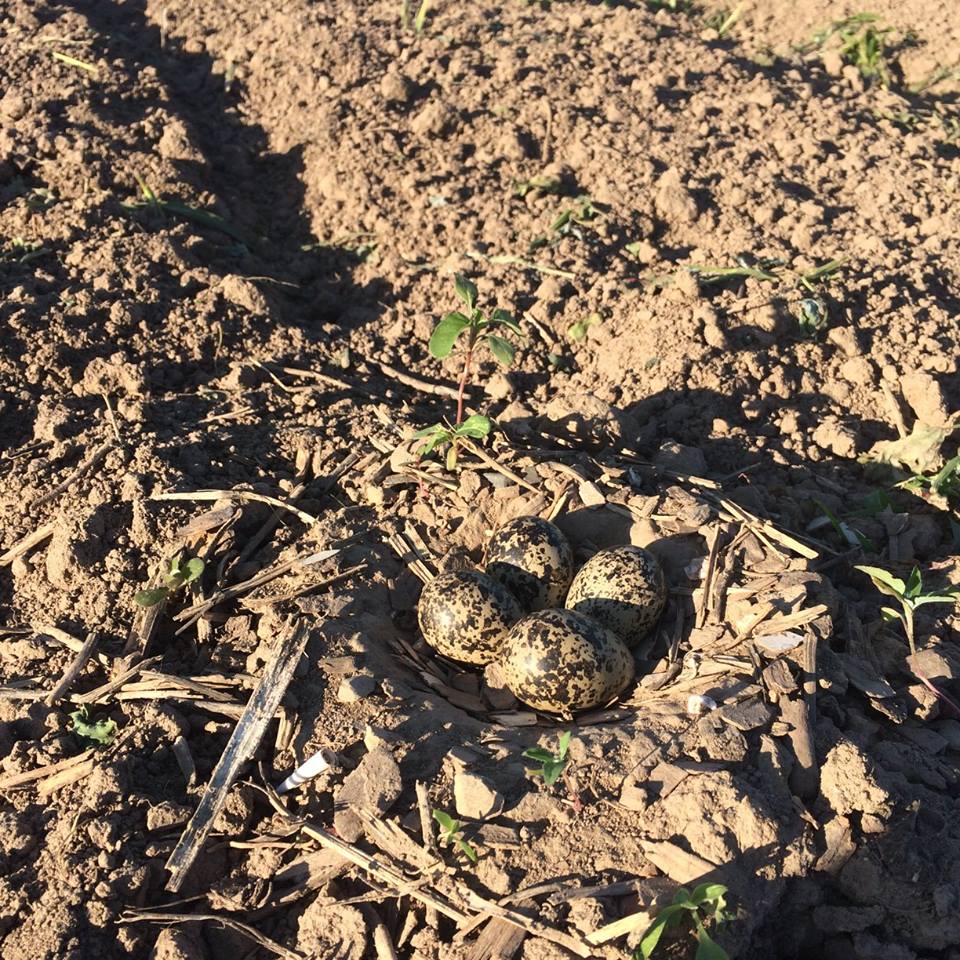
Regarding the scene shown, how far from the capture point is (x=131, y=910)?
9.29 ft

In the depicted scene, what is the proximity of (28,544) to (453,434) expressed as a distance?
1.87 metres

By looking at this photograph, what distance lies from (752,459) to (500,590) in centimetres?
176

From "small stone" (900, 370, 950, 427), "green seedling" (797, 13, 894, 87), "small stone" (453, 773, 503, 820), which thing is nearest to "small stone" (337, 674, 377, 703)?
"small stone" (453, 773, 503, 820)

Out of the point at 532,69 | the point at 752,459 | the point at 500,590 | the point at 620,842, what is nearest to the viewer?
the point at 620,842

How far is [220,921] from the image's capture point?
9.26 feet

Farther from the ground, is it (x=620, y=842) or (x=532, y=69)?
(x=532, y=69)

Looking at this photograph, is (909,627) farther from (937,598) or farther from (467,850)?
(467,850)

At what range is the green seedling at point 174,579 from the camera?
3.60 metres

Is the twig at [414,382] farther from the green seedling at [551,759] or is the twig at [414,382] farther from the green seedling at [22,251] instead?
the green seedling at [551,759]

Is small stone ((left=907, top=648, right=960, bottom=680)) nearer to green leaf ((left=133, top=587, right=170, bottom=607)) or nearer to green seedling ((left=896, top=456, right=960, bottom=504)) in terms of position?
green seedling ((left=896, top=456, right=960, bottom=504))

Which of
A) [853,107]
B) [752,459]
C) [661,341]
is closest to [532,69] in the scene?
[853,107]

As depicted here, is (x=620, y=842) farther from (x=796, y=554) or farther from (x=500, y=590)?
(x=796, y=554)

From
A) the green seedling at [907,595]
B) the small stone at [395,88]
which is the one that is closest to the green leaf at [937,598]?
the green seedling at [907,595]

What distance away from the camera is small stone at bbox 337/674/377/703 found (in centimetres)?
324
